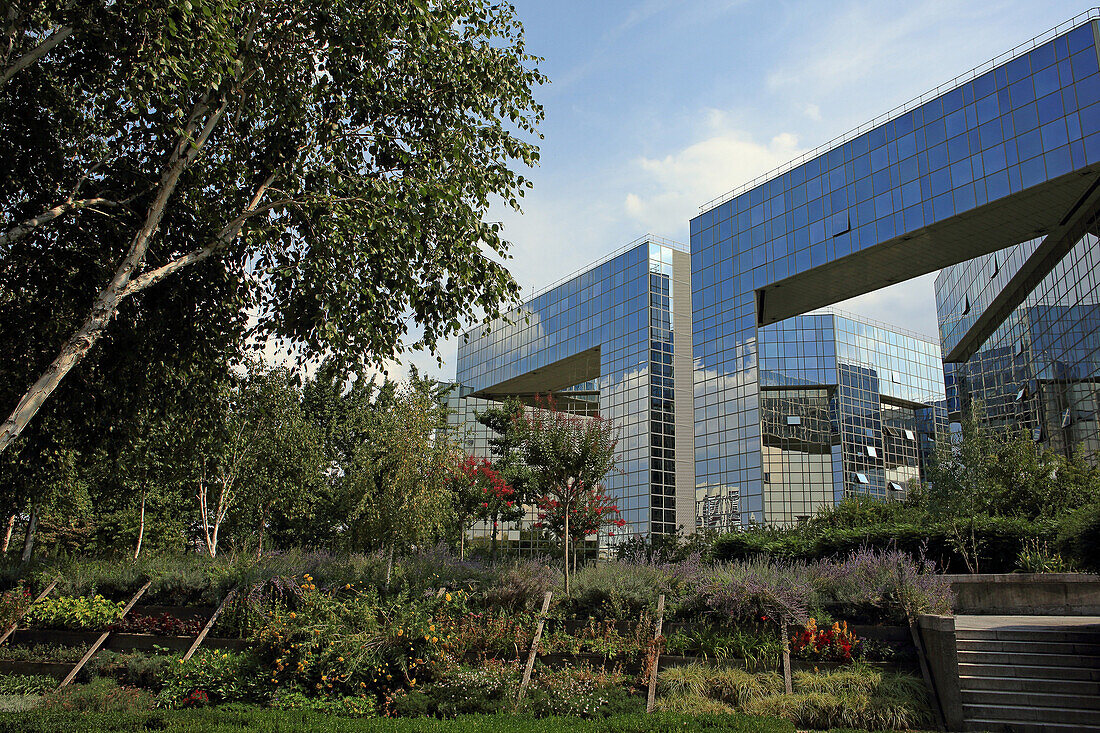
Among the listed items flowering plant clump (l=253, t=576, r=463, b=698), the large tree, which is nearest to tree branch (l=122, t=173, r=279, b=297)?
the large tree

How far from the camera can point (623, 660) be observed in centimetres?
1019

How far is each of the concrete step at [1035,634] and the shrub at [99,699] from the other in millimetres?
11008

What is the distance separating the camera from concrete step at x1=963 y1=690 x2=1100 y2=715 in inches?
333

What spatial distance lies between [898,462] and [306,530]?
4312cm

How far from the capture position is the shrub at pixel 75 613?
40.7ft

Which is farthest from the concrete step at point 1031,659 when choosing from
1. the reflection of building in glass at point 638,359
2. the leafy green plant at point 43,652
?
the reflection of building in glass at point 638,359

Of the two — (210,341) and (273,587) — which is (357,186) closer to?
(210,341)

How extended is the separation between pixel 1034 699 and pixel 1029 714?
30 centimetres

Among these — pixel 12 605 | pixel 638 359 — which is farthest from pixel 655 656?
pixel 638 359

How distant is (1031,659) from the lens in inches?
364

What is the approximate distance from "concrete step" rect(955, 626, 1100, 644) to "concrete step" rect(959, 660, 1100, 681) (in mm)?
522

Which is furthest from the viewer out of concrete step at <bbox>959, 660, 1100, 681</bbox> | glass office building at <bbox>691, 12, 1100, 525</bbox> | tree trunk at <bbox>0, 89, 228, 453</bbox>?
glass office building at <bbox>691, 12, 1100, 525</bbox>

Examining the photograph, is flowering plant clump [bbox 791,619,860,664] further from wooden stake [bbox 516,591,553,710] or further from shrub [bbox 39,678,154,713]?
shrub [bbox 39,678,154,713]

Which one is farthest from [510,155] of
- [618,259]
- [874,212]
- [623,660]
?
[618,259]
